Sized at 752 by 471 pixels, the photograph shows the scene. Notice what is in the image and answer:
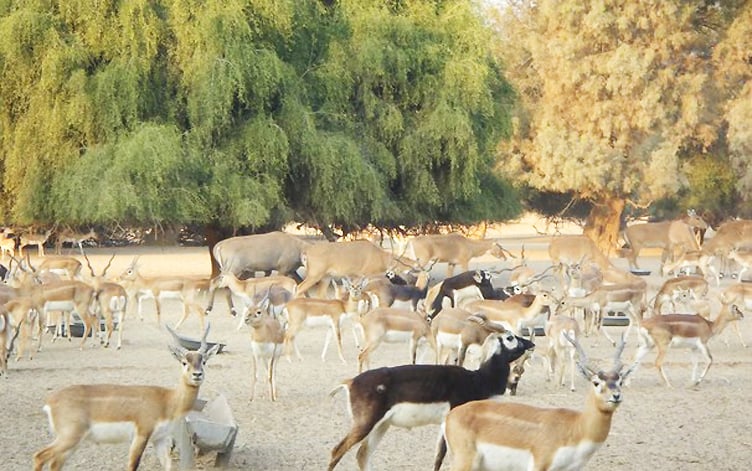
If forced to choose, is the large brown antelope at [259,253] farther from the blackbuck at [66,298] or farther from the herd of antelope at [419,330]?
the blackbuck at [66,298]

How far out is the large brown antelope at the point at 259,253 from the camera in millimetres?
26250

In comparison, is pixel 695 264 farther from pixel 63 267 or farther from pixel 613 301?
pixel 63 267

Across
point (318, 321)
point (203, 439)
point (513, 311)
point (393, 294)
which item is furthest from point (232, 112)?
point (203, 439)

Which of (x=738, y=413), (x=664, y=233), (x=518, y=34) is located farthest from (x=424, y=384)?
(x=518, y=34)

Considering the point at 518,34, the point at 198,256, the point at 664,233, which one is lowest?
the point at 198,256

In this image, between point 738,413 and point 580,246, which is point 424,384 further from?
point 580,246

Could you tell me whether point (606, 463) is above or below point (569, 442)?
below

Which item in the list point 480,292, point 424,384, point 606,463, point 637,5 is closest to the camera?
point 424,384

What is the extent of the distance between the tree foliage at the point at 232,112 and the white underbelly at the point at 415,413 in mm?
16010

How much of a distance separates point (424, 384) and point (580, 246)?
22169 millimetres

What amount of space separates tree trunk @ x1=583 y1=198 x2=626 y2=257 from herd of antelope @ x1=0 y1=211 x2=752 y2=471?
11912 millimetres

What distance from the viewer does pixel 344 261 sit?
26.0m

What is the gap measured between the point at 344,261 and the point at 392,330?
11.2 m

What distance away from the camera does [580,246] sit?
103ft
